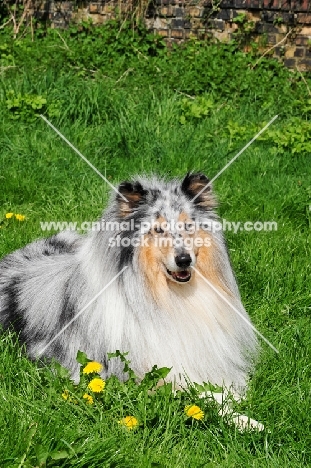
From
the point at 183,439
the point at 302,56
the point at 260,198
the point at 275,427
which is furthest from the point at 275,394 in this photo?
the point at 302,56

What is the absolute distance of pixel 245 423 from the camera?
3420 mm

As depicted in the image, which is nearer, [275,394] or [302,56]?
[275,394]

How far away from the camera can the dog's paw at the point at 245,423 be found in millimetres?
3333

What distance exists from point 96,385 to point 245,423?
0.76 metres

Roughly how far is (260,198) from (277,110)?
2255mm

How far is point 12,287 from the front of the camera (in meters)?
4.33

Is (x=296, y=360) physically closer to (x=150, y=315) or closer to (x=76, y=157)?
(x=150, y=315)

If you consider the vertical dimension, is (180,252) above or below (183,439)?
above

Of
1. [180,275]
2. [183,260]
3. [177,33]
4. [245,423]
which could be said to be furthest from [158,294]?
[177,33]

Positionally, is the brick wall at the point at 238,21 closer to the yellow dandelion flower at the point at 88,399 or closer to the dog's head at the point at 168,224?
the dog's head at the point at 168,224

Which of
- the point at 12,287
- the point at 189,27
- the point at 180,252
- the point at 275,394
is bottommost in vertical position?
the point at 275,394

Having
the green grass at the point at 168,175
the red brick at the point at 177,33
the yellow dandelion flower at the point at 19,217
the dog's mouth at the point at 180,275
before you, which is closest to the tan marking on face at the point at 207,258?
the dog's mouth at the point at 180,275

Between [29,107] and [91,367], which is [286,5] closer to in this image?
[29,107]

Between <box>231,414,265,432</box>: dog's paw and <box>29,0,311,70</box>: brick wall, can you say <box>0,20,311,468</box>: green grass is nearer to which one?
<box>231,414,265,432</box>: dog's paw
